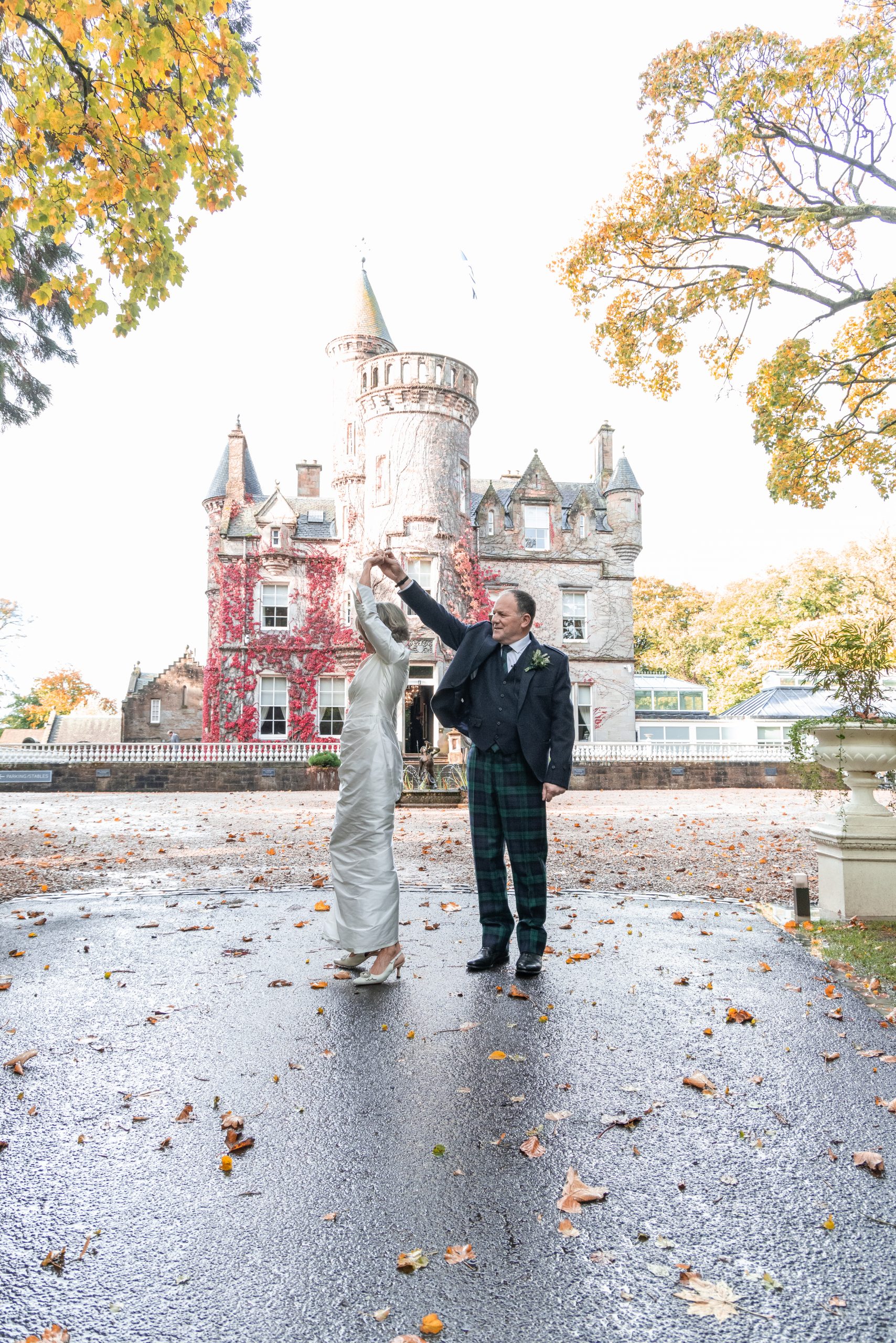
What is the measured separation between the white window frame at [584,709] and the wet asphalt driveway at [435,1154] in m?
25.4

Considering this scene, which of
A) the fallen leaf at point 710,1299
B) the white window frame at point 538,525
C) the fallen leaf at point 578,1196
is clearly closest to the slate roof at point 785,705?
the white window frame at point 538,525

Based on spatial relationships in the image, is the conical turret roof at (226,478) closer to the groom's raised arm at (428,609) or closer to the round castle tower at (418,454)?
the round castle tower at (418,454)

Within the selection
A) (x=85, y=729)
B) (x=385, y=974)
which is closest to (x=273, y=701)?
(x=385, y=974)

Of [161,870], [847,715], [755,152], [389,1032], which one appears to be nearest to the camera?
[389,1032]

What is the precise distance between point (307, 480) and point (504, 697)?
31.6 metres

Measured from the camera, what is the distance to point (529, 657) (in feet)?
16.6

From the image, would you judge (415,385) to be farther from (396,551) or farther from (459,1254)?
(459,1254)

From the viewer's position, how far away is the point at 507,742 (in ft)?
16.2

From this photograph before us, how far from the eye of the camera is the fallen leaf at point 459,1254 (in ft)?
7.38

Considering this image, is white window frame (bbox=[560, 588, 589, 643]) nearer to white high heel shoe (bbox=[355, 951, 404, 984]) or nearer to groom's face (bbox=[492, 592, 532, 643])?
groom's face (bbox=[492, 592, 532, 643])

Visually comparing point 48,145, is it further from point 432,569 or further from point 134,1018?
point 432,569

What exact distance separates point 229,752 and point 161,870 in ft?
54.4

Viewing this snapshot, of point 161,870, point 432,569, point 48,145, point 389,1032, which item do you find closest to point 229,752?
point 432,569

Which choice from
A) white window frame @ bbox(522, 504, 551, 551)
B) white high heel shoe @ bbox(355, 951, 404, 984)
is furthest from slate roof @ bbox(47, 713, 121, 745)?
white high heel shoe @ bbox(355, 951, 404, 984)
